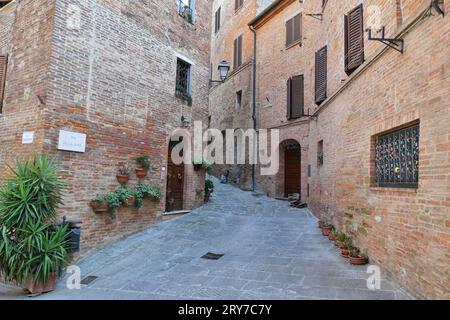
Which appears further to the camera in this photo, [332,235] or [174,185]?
[174,185]

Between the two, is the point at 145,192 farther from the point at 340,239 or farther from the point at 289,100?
the point at 289,100

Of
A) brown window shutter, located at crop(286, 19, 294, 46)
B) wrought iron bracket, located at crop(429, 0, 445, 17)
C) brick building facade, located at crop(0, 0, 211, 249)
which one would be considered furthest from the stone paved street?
brown window shutter, located at crop(286, 19, 294, 46)

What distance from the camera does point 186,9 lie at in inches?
384

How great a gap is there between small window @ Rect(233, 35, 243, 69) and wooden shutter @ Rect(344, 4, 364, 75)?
1016cm

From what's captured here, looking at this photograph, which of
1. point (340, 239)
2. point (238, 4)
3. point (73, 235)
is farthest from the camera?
point (238, 4)

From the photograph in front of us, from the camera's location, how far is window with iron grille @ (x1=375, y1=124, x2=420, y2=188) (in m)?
4.03

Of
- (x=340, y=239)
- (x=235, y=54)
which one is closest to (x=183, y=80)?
(x=340, y=239)

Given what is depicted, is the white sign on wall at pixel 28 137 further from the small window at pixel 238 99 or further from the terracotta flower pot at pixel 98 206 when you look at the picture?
the small window at pixel 238 99

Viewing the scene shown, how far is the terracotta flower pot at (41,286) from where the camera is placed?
15.4 ft

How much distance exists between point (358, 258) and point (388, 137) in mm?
2073

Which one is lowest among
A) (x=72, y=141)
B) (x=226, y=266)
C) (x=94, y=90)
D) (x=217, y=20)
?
(x=226, y=266)

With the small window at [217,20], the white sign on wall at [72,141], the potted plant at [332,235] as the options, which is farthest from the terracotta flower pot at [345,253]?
the small window at [217,20]
